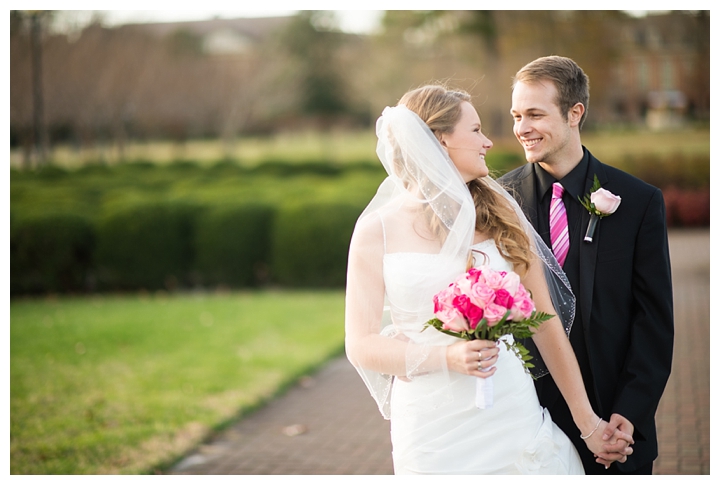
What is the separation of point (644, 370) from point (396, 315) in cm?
102

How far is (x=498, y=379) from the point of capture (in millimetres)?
2795

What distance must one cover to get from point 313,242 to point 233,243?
57.0 inches

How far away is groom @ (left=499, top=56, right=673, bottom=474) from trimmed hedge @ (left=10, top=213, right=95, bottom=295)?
35.0 feet

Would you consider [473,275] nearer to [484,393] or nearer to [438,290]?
[438,290]

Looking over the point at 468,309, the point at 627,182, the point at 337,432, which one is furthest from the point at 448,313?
the point at 337,432

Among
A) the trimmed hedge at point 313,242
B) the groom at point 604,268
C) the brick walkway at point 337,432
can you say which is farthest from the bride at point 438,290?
the trimmed hedge at point 313,242

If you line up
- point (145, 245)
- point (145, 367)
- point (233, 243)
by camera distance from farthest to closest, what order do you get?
1. point (233, 243)
2. point (145, 245)
3. point (145, 367)

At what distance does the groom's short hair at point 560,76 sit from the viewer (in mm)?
2955

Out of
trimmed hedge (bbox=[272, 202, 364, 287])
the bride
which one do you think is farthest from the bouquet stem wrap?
trimmed hedge (bbox=[272, 202, 364, 287])

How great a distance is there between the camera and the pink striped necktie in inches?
119

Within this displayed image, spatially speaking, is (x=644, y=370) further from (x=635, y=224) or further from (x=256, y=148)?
(x=256, y=148)

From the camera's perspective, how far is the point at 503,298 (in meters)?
2.44

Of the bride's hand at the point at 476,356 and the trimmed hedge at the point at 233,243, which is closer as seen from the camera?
the bride's hand at the point at 476,356

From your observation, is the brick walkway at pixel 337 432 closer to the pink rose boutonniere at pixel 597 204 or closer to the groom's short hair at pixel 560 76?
the pink rose boutonniere at pixel 597 204
